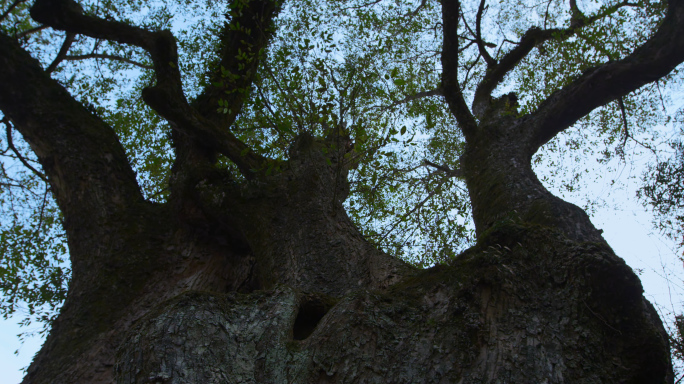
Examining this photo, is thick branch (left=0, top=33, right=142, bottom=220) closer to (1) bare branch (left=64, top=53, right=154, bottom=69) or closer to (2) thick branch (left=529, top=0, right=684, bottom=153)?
(1) bare branch (left=64, top=53, right=154, bottom=69)

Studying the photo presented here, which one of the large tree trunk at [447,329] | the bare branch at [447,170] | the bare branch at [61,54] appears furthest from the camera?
the bare branch at [447,170]

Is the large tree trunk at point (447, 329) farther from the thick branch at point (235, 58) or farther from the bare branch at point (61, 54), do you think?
the bare branch at point (61, 54)

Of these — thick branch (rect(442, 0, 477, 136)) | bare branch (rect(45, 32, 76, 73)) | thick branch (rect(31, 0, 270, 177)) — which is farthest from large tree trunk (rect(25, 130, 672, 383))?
bare branch (rect(45, 32, 76, 73))

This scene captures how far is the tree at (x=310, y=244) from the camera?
2.08 metres

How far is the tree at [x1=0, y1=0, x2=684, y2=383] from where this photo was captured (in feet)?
6.82

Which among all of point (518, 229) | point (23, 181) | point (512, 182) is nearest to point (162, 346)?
point (518, 229)

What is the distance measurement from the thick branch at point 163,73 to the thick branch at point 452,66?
3052 millimetres

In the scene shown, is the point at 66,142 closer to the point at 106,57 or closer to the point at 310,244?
the point at 310,244

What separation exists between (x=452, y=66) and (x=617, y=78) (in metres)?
2.11

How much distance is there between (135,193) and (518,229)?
4427mm

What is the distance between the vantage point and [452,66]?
6.33 meters

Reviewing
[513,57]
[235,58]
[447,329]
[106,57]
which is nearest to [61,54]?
[106,57]

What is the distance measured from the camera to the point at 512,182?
4.80 meters

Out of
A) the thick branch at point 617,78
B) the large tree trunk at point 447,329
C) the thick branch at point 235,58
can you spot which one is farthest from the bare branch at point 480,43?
the large tree trunk at point 447,329
